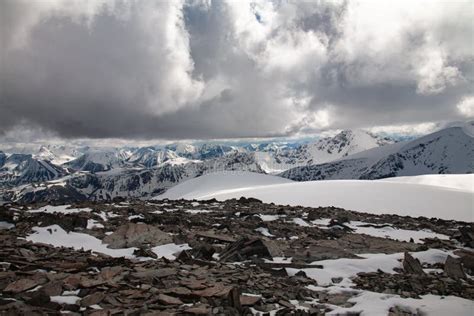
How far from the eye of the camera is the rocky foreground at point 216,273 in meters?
7.96

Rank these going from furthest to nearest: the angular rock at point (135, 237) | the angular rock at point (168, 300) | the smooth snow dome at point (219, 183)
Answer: the smooth snow dome at point (219, 183) < the angular rock at point (135, 237) < the angular rock at point (168, 300)

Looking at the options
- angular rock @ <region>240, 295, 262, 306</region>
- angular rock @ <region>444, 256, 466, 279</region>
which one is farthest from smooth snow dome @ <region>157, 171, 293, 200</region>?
angular rock @ <region>240, 295, 262, 306</region>

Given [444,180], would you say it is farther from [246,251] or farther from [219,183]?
[246,251]

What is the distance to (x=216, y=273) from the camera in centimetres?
1058

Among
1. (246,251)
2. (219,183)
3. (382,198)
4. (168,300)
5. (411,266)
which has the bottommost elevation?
(411,266)

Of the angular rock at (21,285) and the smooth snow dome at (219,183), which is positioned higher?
the smooth snow dome at (219,183)

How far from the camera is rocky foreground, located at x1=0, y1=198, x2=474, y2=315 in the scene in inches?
313

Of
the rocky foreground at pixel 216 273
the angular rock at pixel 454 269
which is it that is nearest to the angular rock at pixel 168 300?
the rocky foreground at pixel 216 273

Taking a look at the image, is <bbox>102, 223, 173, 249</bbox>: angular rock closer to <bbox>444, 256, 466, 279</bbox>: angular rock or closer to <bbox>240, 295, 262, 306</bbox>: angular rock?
<bbox>240, 295, 262, 306</bbox>: angular rock

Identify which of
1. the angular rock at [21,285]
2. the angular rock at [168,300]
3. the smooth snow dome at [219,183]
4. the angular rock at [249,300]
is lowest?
the angular rock at [249,300]

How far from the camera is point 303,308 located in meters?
8.46

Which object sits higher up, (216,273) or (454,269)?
(216,273)

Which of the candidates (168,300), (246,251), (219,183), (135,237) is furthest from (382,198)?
(219,183)

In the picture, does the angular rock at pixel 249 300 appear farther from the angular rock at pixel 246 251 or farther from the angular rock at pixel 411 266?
the angular rock at pixel 411 266
